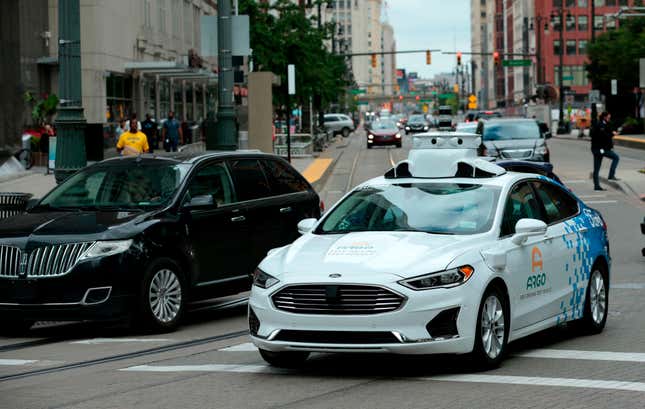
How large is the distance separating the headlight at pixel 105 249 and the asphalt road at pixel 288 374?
84cm

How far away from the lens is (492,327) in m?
9.06

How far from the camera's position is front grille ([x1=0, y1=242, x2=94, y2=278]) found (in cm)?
1151

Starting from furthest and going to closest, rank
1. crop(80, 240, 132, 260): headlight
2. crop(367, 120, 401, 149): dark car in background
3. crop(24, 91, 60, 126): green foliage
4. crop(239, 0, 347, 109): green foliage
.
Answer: crop(367, 120, 401, 149): dark car in background < crop(239, 0, 347, 109): green foliage < crop(24, 91, 60, 126): green foliage < crop(80, 240, 132, 260): headlight

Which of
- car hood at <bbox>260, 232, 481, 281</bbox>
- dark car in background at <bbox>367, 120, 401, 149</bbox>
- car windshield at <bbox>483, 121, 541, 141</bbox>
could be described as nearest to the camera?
A: car hood at <bbox>260, 232, 481, 281</bbox>

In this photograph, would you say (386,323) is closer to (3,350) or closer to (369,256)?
(369,256)

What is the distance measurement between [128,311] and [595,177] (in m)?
22.9

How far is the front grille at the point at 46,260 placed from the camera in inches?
453

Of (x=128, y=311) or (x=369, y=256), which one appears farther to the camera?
(x=128, y=311)

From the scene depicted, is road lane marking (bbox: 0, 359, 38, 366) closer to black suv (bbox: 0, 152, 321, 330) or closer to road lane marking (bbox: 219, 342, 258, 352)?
black suv (bbox: 0, 152, 321, 330)

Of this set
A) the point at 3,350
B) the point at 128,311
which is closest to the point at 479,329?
the point at 128,311

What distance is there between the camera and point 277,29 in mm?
53312

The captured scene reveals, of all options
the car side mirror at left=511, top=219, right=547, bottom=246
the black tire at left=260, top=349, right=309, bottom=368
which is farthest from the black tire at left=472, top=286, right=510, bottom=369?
the black tire at left=260, top=349, right=309, bottom=368

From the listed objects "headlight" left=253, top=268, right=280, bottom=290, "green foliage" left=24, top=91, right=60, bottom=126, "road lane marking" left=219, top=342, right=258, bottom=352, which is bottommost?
"road lane marking" left=219, top=342, right=258, bottom=352

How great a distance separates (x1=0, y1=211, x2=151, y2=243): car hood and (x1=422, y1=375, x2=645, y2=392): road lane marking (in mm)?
4013
